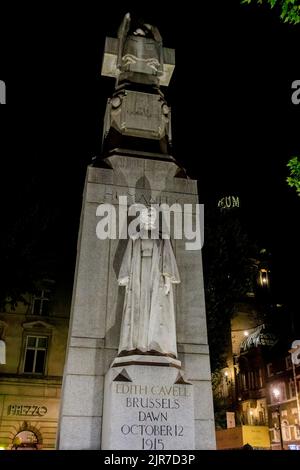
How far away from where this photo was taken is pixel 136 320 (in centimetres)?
870

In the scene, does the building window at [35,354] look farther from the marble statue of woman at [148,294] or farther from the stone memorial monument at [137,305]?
the marble statue of woman at [148,294]

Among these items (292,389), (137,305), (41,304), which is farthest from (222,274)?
(292,389)

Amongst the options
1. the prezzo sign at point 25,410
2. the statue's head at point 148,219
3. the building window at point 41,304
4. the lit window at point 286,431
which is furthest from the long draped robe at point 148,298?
the lit window at point 286,431

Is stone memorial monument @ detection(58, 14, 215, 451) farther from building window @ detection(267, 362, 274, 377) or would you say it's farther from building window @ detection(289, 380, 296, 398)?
building window @ detection(267, 362, 274, 377)

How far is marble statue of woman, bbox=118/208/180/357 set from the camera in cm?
851

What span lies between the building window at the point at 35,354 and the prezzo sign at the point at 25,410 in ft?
7.47

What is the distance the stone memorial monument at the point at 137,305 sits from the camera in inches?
311

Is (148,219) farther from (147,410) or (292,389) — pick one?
(292,389)

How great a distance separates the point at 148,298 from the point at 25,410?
20.7 metres

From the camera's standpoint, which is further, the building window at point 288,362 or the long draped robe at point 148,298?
the building window at point 288,362

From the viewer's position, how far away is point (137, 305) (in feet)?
29.0

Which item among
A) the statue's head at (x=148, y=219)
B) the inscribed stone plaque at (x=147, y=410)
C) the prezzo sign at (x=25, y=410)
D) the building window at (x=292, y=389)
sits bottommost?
the inscribed stone plaque at (x=147, y=410)

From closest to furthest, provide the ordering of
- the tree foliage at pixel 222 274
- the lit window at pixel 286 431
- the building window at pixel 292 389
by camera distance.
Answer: the tree foliage at pixel 222 274, the lit window at pixel 286 431, the building window at pixel 292 389

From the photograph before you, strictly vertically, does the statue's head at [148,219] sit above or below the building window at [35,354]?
below
